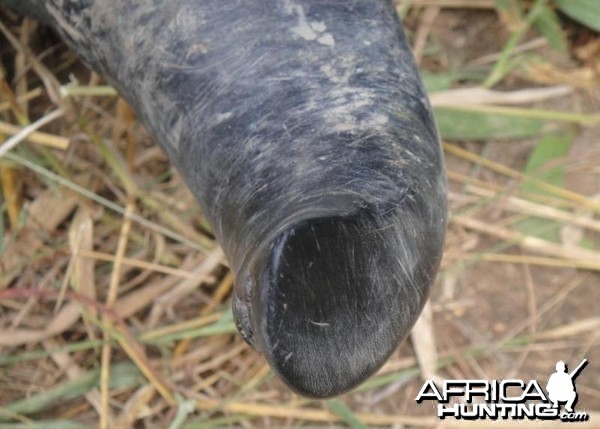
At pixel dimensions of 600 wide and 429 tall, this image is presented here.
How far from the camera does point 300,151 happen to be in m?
0.65

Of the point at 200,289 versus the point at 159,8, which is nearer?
the point at 159,8

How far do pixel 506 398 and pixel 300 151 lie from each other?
2.11 feet

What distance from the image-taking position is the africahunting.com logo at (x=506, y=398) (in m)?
1.14

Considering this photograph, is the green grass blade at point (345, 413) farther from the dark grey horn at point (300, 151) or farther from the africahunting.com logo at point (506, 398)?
the dark grey horn at point (300, 151)

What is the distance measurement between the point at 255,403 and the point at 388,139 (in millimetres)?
517

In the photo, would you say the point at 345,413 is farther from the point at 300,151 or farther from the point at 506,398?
the point at 300,151

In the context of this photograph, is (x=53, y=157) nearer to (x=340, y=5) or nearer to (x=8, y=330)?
(x=8, y=330)

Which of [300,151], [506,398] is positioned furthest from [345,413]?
[300,151]

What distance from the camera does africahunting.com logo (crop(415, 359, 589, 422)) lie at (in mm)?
1138

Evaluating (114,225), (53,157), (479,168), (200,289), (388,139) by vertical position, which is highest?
(388,139)

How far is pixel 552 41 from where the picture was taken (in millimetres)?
1406

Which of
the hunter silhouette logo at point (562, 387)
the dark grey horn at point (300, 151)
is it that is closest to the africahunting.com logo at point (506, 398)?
the hunter silhouette logo at point (562, 387)

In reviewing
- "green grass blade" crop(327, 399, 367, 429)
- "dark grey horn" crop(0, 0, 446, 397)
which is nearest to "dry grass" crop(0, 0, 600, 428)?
"green grass blade" crop(327, 399, 367, 429)

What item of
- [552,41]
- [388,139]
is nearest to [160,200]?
[388,139]
